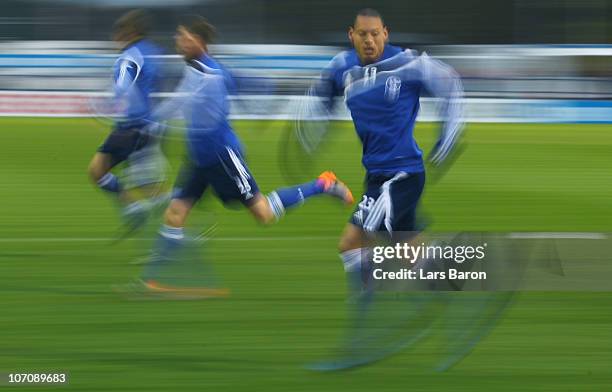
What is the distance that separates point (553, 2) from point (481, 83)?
261 centimetres

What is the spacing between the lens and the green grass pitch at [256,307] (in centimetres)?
604

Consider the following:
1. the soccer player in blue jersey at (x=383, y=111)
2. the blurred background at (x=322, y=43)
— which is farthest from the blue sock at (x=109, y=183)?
the blurred background at (x=322, y=43)

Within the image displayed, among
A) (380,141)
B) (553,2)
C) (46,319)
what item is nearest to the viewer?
(380,141)

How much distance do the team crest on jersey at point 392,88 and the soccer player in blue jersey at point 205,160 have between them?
1.68m

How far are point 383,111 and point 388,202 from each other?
452 mm

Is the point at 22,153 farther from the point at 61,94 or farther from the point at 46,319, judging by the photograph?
the point at 46,319

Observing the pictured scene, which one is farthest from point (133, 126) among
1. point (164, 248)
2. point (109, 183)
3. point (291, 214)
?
point (291, 214)

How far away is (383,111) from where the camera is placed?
6.42 meters

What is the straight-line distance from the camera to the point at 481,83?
74.0ft

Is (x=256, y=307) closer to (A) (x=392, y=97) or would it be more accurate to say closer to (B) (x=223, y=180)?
(B) (x=223, y=180)

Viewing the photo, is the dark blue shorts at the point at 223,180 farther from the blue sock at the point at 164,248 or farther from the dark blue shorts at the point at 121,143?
the dark blue shorts at the point at 121,143

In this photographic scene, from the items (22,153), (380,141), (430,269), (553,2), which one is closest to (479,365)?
(430,269)

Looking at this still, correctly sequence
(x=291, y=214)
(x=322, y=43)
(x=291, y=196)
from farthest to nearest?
1. (x=322, y=43)
2. (x=291, y=214)
3. (x=291, y=196)

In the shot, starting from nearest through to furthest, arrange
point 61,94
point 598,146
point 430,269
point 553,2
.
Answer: point 430,269 < point 598,146 < point 61,94 < point 553,2
